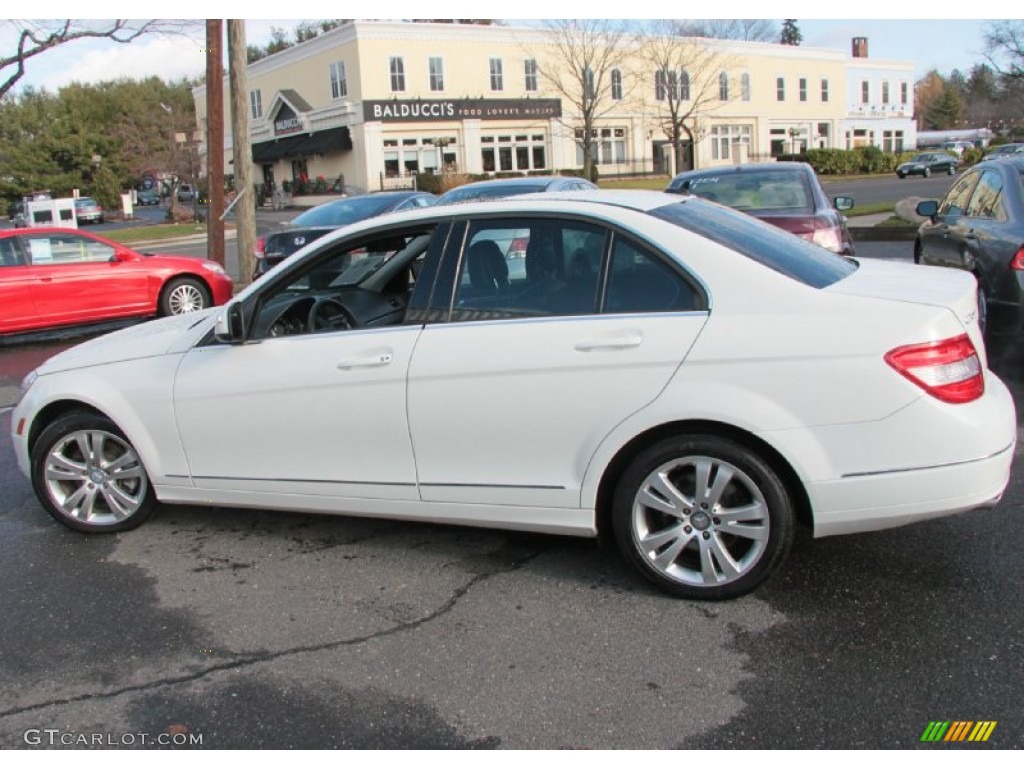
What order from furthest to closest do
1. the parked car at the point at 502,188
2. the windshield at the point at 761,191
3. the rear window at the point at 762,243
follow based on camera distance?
1. the parked car at the point at 502,188
2. the windshield at the point at 761,191
3. the rear window at the point at 762,243

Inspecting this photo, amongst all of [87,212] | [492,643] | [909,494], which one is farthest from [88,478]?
[87,212]

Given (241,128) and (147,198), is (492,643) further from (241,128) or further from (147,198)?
(147,198)

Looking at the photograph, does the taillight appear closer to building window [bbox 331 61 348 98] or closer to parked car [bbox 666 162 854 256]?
parked car [bbox 666 162 854 256]

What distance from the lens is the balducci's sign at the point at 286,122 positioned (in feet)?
168

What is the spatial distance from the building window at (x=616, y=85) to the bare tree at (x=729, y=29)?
5334 millimetres

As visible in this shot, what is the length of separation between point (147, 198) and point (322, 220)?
7370 cm

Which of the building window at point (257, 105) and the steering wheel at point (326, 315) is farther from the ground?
the building window at point (257, 105)

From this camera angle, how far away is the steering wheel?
4.52 metres

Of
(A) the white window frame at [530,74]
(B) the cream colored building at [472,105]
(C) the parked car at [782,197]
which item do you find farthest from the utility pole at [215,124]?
(A) the white window frame at [530,74]

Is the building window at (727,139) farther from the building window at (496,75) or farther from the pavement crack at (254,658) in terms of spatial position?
the pavement crack at (254,658)

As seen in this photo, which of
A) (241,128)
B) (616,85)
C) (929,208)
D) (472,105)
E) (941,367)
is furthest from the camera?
(616,85)

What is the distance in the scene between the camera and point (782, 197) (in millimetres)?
9016

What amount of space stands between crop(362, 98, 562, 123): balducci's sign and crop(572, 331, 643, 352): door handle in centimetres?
4483

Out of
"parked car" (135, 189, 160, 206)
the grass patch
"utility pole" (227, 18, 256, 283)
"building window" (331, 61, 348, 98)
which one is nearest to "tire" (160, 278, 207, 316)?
"utility pole" (227, 18, 256, 283)
